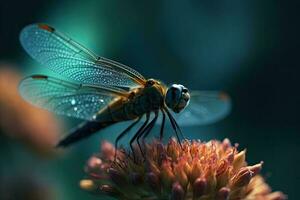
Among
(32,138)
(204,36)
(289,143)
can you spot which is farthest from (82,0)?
(289,143)

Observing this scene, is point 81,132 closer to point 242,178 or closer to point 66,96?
point 66,96

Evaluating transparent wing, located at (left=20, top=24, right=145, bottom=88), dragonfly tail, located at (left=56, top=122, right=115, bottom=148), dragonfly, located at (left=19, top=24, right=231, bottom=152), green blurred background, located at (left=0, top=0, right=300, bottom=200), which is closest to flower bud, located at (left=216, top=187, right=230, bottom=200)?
dragonfly, located at (left=19, top=24, right=231, bottom=152)

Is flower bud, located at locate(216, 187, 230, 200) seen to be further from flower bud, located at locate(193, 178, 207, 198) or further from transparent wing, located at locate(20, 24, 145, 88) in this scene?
transparent wing, located at locate(20, 24, 145, 88)

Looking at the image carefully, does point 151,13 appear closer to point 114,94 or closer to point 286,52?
point 286,52

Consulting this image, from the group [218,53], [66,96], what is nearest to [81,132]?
[66,96]

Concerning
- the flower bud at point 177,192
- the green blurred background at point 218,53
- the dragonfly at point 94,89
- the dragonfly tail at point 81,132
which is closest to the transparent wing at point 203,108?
the dragonfly at point 94,89

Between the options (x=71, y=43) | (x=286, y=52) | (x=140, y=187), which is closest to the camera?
(x=140, y=187)
